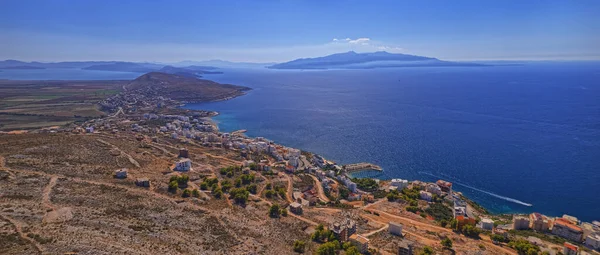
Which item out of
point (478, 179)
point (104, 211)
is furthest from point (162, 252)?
point (478, 179)

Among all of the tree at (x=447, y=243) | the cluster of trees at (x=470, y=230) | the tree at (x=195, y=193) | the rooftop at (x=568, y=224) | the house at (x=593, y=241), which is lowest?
the house at (x=593, y=241)

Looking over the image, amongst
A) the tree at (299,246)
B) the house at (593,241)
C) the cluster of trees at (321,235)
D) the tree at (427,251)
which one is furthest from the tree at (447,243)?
the house at (593,241)

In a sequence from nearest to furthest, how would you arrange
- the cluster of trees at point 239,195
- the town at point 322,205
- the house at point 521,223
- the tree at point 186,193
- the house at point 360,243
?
1. the house at point 360,243
2. the town at point 322,205
3. the tree at point 186,193
4. the cluster of trees at point 239,195
5. the house at point 521,223

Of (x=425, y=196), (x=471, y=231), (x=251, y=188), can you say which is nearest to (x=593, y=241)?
(x=471, y=231)

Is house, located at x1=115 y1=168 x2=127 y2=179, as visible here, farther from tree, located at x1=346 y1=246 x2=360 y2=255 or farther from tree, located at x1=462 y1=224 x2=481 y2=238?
tree, located at x1=462 y1=224 x2=481 y2=238

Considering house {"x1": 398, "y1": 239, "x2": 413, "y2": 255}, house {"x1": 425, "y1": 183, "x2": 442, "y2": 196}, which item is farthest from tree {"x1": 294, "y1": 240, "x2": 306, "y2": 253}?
house {"x1": 425, "y1": 183, "x2": 442, "y2": 196}

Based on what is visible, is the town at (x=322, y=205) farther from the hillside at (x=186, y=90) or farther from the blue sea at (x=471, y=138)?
the hillside at (x=186, y=90)

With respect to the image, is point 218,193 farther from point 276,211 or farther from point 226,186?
point 276,211
